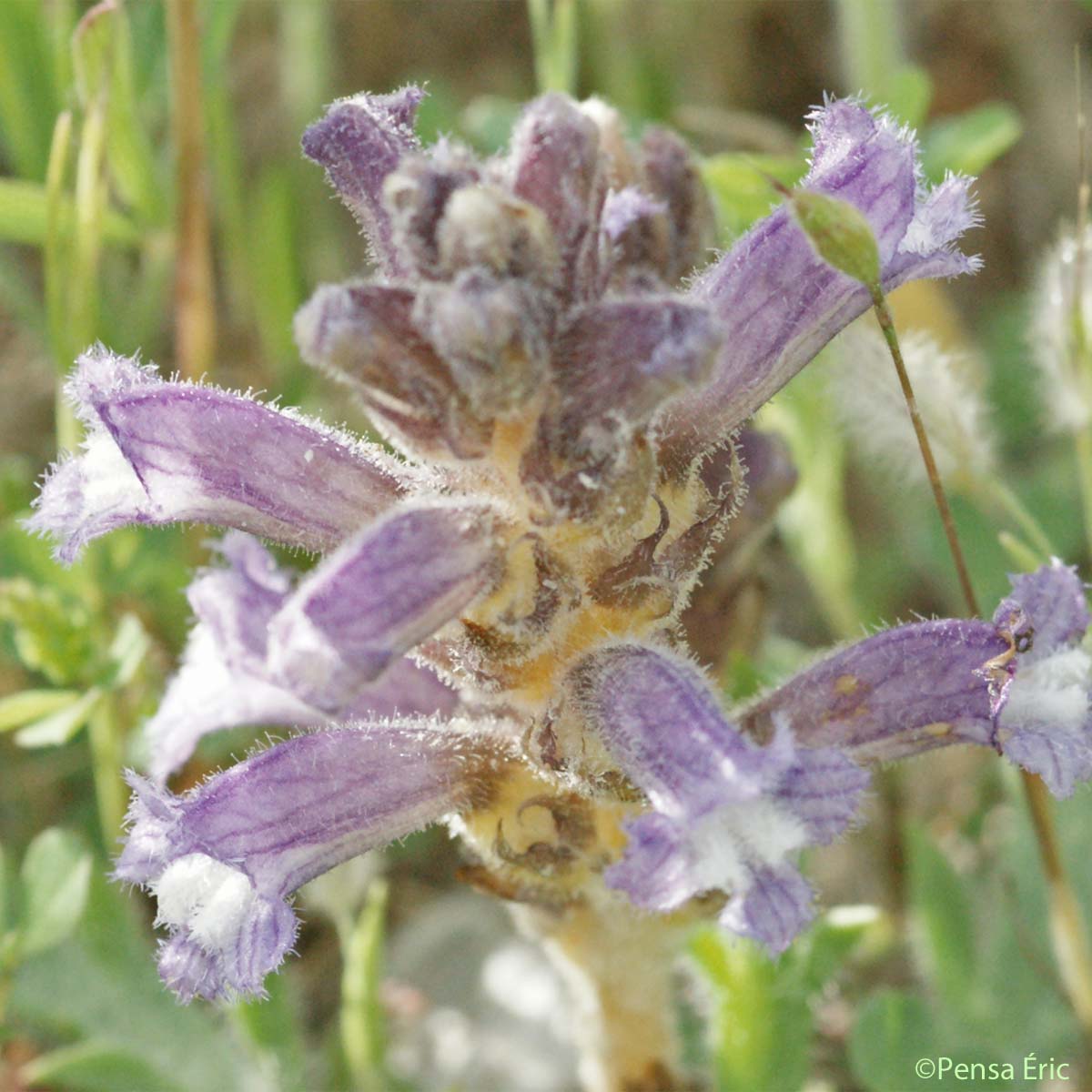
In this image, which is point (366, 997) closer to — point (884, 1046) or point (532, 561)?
point (884, 1046)

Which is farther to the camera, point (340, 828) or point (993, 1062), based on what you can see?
point (993, 1062)

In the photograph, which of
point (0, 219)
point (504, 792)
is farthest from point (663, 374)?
point (0, 219)

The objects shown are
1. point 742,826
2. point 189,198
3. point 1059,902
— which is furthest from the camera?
point 189,198

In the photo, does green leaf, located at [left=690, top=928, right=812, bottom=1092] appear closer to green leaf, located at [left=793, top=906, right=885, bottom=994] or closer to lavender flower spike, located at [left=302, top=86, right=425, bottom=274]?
green leaf, located at [left=793, top=906, right=885, bottom=994]

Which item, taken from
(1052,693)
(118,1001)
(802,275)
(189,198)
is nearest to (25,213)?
(189,198)

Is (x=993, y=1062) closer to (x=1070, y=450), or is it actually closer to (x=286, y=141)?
(x=1070, y=450)

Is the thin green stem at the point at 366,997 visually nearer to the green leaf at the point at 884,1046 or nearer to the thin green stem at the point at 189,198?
the green leaf at the point at 884,1046
